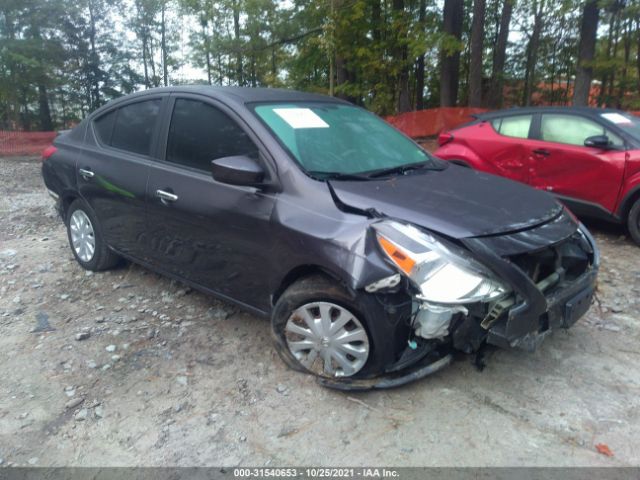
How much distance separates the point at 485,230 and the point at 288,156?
1.23 m

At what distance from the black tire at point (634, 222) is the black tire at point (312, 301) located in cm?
398

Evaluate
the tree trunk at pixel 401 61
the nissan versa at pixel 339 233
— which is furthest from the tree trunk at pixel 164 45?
the nissan versa at pixel 339 233

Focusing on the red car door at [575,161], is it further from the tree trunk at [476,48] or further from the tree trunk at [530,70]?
the tree trunk at [530,70]

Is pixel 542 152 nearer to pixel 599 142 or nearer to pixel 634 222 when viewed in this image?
pixel 599 142

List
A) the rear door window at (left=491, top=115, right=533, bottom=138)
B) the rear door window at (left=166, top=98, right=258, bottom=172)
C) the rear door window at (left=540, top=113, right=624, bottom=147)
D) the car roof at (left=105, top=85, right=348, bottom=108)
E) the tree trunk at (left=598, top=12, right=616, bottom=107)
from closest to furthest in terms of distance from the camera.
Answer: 1. the rear door window at (left=166, top=98, right=258, bottom=172)
2. the car roof at (left=105, top=85, right=348, bottom=108)
3. the rear door window at (left=540, top=113, right=624, bottom=147)
4. the rear door window at (left=491, top=115, right=533, bottom=138)
5. the tree trunk at (left=598, top=12, right=616, bottom=107)

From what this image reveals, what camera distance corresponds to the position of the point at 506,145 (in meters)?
6.38

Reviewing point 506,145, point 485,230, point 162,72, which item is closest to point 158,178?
point 485,230

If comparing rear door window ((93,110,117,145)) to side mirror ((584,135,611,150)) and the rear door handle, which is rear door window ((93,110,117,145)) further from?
side mirror ((584,135,611,150))

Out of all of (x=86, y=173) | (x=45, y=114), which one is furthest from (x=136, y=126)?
(x=45, y=114)

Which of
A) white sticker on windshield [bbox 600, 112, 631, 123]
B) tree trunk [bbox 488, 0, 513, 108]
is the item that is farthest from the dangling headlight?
tree trunk [bbox 488, 0, 513, 108]

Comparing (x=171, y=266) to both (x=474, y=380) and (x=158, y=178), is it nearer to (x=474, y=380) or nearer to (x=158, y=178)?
(x=158, y=178)

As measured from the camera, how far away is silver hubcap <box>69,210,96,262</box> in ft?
15.4

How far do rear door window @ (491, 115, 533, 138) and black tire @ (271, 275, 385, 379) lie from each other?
4.51m

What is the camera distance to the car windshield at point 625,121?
217 inches
